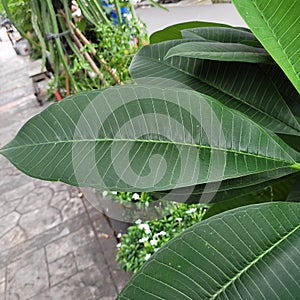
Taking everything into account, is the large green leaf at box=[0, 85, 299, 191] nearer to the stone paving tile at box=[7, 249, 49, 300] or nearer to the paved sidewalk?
the paved sidewalk

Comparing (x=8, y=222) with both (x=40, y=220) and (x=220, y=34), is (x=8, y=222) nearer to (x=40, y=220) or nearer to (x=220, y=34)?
(x=40, y=220)

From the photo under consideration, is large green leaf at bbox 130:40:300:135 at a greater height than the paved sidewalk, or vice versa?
large green leaf at bbox 130:40:300:135

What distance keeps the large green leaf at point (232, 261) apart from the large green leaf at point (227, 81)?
13 cm

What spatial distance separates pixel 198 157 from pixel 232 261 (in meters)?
0.09

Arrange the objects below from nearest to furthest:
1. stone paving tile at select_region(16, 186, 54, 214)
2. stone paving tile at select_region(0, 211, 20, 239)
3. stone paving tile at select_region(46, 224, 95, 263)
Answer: stone paving tile at select_region(46, 224, 95, 263), stone paving tile at select_region(0, 211, 20, 239), stone paving tile at select_region(16, 186, 54, 214)

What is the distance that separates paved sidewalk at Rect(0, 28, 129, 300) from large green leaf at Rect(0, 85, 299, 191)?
4.85 feet

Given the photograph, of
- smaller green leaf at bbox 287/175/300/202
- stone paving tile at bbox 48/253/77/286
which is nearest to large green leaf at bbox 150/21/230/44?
smaller green leaf at bbox 287/175/300/202

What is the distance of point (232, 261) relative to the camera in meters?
0.27

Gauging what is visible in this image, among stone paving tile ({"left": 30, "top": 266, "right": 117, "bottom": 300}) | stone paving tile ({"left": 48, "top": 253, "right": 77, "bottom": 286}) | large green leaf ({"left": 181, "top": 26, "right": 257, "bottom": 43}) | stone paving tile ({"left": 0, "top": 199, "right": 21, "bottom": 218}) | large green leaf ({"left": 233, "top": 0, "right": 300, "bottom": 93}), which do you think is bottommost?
stone paving tile ({"left": 30, "top": 266, "right": 117, "bottom": 300})

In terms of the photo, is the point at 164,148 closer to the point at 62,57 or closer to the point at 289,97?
the point at 289,97

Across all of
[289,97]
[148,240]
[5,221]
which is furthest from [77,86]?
[289,97]

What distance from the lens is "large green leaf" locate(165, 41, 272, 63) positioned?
0.37 meters

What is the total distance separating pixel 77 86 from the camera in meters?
1.61

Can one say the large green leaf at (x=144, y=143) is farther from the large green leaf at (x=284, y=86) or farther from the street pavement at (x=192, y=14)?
the street pavement at (x=192, y=14)
